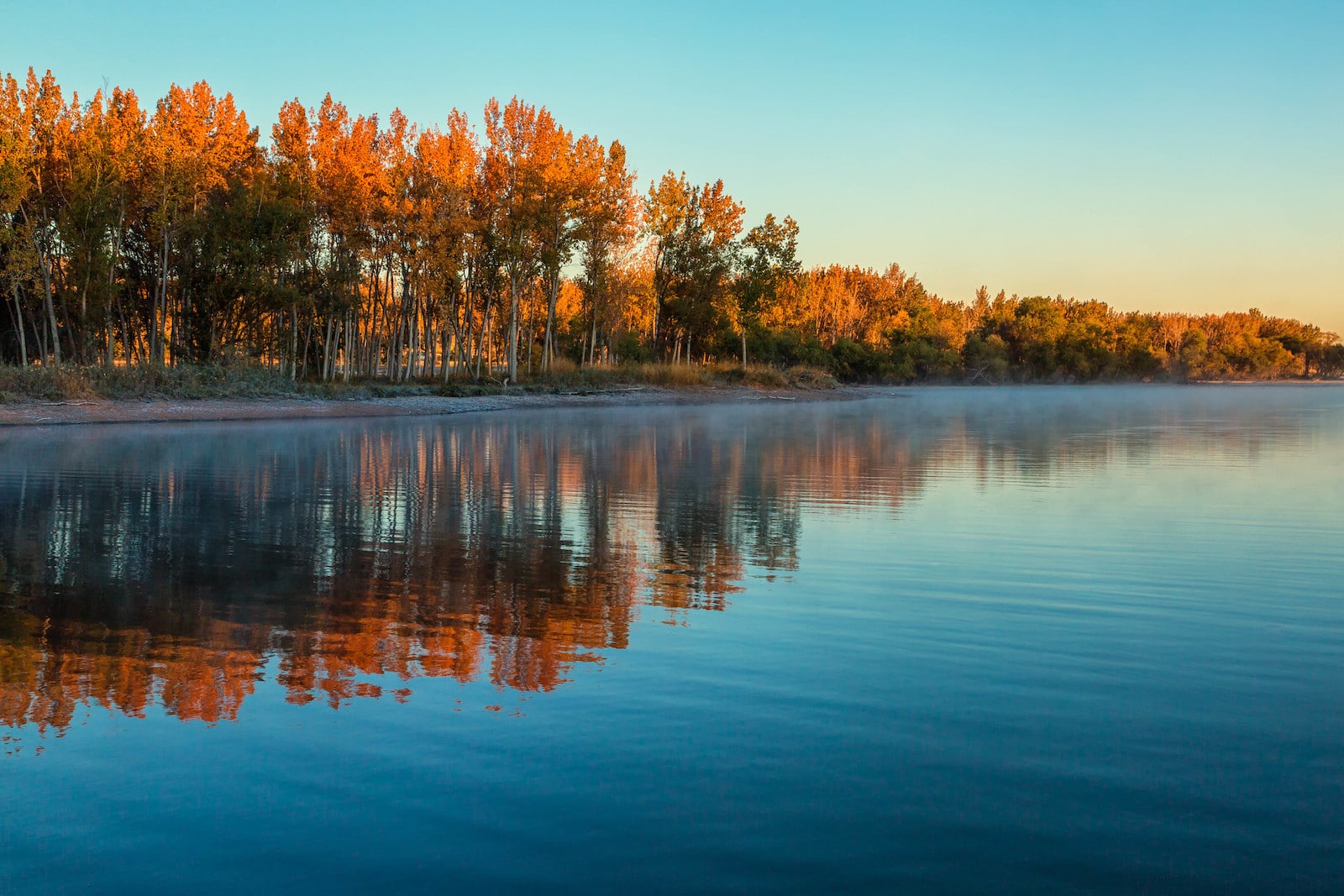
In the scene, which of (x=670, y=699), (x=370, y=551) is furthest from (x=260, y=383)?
(x=670, y=699)

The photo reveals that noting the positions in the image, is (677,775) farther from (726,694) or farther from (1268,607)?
(1268,607)

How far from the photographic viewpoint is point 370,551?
30.5ft

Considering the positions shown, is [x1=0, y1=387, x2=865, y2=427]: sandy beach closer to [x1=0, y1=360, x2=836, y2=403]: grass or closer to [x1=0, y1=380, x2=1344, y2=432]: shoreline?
[x1=0, y1=380, x2=1344, y2=432]: shoreline

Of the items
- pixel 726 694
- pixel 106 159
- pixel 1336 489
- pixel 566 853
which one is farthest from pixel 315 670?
pixel 106 159

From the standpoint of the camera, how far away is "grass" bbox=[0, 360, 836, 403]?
101 ft

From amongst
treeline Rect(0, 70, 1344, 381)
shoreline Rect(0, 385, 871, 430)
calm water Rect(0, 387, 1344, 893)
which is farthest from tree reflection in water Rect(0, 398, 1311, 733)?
treeline Rect(0, 70, 1344, 381)

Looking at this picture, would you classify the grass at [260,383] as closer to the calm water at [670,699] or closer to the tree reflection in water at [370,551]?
the tree reflection in water at [370,551]

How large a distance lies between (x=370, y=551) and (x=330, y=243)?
136 feet

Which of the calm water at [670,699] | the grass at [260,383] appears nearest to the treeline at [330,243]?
the grass at [260,383]

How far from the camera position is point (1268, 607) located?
707 centimetres

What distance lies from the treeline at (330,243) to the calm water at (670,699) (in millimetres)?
30032

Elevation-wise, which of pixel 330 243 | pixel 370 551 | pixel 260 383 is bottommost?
pixel 370 551

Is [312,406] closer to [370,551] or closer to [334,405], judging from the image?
[334,405]

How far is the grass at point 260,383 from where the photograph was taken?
30719 mm
